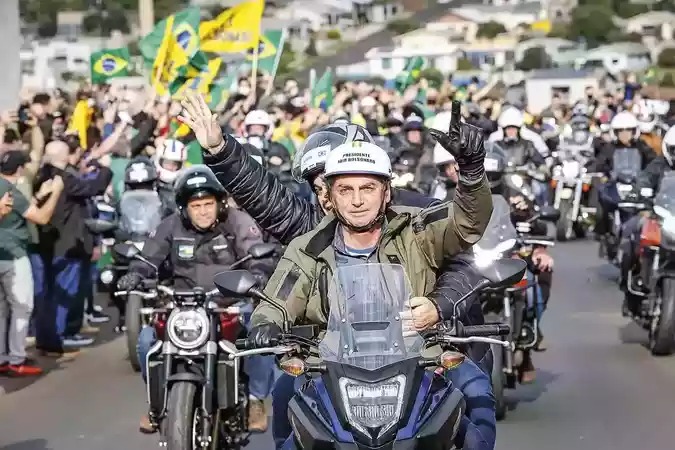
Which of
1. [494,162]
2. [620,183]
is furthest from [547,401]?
[620,183]

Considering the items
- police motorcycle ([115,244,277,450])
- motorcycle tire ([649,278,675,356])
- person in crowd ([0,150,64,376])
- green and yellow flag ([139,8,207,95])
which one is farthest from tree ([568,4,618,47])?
police motorcycle ([115,244,277,450])

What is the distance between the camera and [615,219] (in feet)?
63.7

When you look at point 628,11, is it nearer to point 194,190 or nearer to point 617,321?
point 617,321

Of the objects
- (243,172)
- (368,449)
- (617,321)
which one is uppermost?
(243,172)

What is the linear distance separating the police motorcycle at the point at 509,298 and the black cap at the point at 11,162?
163 inches

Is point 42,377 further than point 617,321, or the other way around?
point 617,321

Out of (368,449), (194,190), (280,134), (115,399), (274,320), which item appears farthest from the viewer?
(280,134)

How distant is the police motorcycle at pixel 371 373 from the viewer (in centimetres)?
516

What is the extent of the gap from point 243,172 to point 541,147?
17897 mm

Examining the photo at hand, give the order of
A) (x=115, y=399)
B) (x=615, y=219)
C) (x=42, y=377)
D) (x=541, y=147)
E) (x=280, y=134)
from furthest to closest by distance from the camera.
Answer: (x=541, y=147) < (x=280, y=134) < (x=615, y=219) < (x=42, y=377) < (x=115, y=399)

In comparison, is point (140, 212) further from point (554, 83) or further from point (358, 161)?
point (554, 83)

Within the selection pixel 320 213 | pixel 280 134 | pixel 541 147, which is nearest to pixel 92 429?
pixel 320 213

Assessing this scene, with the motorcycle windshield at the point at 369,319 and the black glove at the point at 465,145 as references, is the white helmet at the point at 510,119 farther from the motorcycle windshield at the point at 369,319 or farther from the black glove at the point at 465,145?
the motorcycle windshield at the point at 369,319

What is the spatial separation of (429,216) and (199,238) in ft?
11.3
